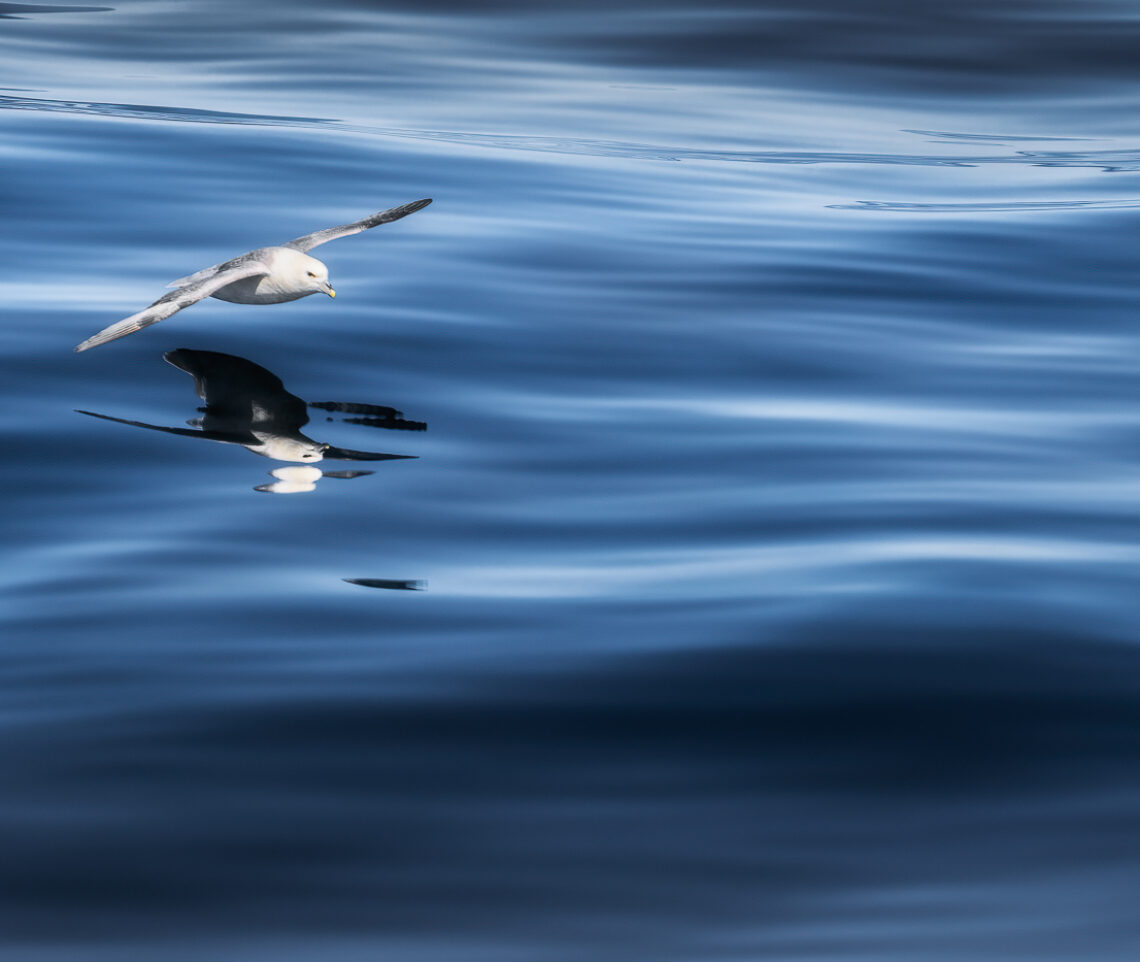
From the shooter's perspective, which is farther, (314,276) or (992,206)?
(992,206)

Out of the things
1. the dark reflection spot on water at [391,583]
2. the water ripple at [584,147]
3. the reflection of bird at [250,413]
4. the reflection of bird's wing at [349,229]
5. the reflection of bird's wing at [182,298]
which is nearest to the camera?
the dark reflection spot on water at [391,583]

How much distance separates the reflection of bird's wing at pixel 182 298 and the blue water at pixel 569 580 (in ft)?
1.77

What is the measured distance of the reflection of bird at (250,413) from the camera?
7.80 meters

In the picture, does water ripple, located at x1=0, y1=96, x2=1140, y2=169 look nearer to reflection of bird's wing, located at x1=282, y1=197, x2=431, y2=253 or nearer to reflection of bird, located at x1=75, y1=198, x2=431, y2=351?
reflection of bird's wing, located at x1=282, y1=197, x2=431, y2=253

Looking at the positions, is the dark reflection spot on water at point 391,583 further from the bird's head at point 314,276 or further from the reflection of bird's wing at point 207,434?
the bird's head at point 314,276

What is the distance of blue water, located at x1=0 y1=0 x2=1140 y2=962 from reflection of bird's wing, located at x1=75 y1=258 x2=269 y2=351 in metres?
0.54

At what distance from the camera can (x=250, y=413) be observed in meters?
8.34

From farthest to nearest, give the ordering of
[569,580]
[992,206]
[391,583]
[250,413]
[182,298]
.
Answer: [992,206] < [250,413] < [182,298] < [569,580] < [391,583]

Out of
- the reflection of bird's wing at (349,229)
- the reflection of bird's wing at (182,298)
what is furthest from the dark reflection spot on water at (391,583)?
the reflection of bird's wing at (349,229)

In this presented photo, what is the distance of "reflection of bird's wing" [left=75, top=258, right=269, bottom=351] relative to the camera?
7.67m

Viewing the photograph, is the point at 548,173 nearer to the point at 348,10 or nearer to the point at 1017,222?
the point at 1017,222

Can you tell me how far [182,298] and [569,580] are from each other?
288cm

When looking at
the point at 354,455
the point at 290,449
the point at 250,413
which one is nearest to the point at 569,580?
the point at 354,455

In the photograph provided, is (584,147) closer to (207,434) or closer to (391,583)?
(207,434)
